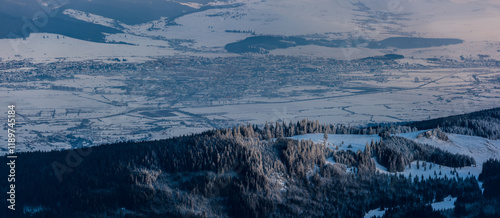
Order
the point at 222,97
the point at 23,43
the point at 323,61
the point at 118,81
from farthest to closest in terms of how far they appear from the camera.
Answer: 1. the point at 323,61
2. the point at 23,43
3. the point at 118,81
4. the point at 222,97

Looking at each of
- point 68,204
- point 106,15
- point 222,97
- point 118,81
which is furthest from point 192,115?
point 106,15

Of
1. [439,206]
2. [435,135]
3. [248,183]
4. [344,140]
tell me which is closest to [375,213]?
[439,206]

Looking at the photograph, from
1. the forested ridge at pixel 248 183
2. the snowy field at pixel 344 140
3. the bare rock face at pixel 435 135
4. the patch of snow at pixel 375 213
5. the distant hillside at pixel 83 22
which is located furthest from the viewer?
the distant hillside at pixel 83 22

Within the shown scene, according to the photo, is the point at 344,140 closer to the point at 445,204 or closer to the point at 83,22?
the point at 445,204

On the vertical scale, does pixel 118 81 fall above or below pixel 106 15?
below

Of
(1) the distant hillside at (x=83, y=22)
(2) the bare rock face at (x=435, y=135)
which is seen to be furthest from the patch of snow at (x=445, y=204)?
(1) the distant hillside at (x=83, y=22)

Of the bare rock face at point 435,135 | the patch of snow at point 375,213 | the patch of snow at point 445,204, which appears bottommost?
the patch of snow at point 375,213

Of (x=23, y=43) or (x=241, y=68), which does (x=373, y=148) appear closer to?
(x=241, y=68)

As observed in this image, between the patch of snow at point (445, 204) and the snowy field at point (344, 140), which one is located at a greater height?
the snowy field at point (344, 140)

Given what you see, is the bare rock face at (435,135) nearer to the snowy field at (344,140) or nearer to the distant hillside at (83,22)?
the snowy field at (344,140)
